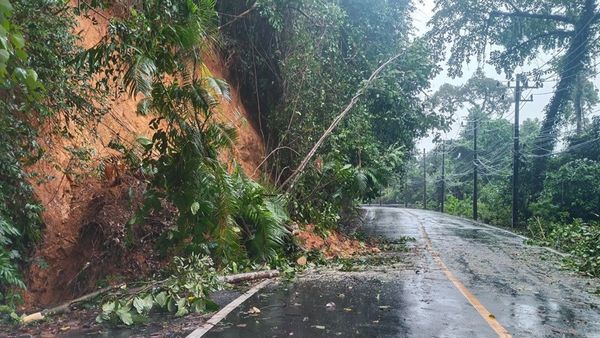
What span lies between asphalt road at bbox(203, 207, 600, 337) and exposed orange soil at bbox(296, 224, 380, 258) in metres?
2.46

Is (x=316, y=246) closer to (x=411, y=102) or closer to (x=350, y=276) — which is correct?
(x=350, y=276)

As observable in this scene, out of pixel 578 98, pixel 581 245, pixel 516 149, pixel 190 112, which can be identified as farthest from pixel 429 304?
pixel 578 98

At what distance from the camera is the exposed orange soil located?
14297 mm

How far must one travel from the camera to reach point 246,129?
17.7 m

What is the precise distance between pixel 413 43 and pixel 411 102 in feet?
12.8

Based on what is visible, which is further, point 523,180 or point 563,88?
point 523,180

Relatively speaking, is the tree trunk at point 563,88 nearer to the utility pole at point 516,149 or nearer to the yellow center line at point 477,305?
the utility pole at point 516,149

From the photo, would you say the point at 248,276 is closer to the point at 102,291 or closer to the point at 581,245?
the point at 102,291

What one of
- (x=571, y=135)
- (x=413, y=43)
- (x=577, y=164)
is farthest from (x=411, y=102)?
(x=571, y=135)

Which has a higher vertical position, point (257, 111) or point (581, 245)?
point (257, 111)

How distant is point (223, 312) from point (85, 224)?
4.25 meters

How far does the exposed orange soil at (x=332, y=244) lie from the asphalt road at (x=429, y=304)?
2463 millimetres

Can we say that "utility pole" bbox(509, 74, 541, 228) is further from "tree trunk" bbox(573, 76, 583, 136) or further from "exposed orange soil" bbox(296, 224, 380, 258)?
"exposed orange soil" bbox(296, 224, 380, 258)

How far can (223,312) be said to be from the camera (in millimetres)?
7152
